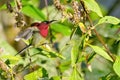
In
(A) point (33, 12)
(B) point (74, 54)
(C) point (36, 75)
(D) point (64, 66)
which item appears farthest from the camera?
(A) point (33, 12)

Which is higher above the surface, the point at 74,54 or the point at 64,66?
the point at 74,54

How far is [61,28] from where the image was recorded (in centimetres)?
128

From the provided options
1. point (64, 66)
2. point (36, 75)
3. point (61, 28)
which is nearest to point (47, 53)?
point (36, 75)

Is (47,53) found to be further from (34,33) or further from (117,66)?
(117,66)

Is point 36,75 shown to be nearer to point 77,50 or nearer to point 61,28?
point 77,50

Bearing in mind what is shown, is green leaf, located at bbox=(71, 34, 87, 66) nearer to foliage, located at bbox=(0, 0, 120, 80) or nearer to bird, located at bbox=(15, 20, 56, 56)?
foliage, located at bbox=(0, 0, 120, 80)

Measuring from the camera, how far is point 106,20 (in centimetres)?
80

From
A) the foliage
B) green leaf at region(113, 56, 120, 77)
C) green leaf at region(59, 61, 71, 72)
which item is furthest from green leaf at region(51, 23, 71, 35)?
green leaf at region(113, 56, 120, 77)

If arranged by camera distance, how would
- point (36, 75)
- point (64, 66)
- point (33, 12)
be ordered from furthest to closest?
point (33, 12) → point (64, 66) → point (36, 75)

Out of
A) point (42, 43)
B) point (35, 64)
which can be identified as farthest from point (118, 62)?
point (35, 64)

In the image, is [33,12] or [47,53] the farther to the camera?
[33,12]

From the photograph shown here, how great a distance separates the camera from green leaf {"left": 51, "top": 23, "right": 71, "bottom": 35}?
126cm

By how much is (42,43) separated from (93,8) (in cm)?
17

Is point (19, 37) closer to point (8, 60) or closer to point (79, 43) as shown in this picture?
point (8, 60)
